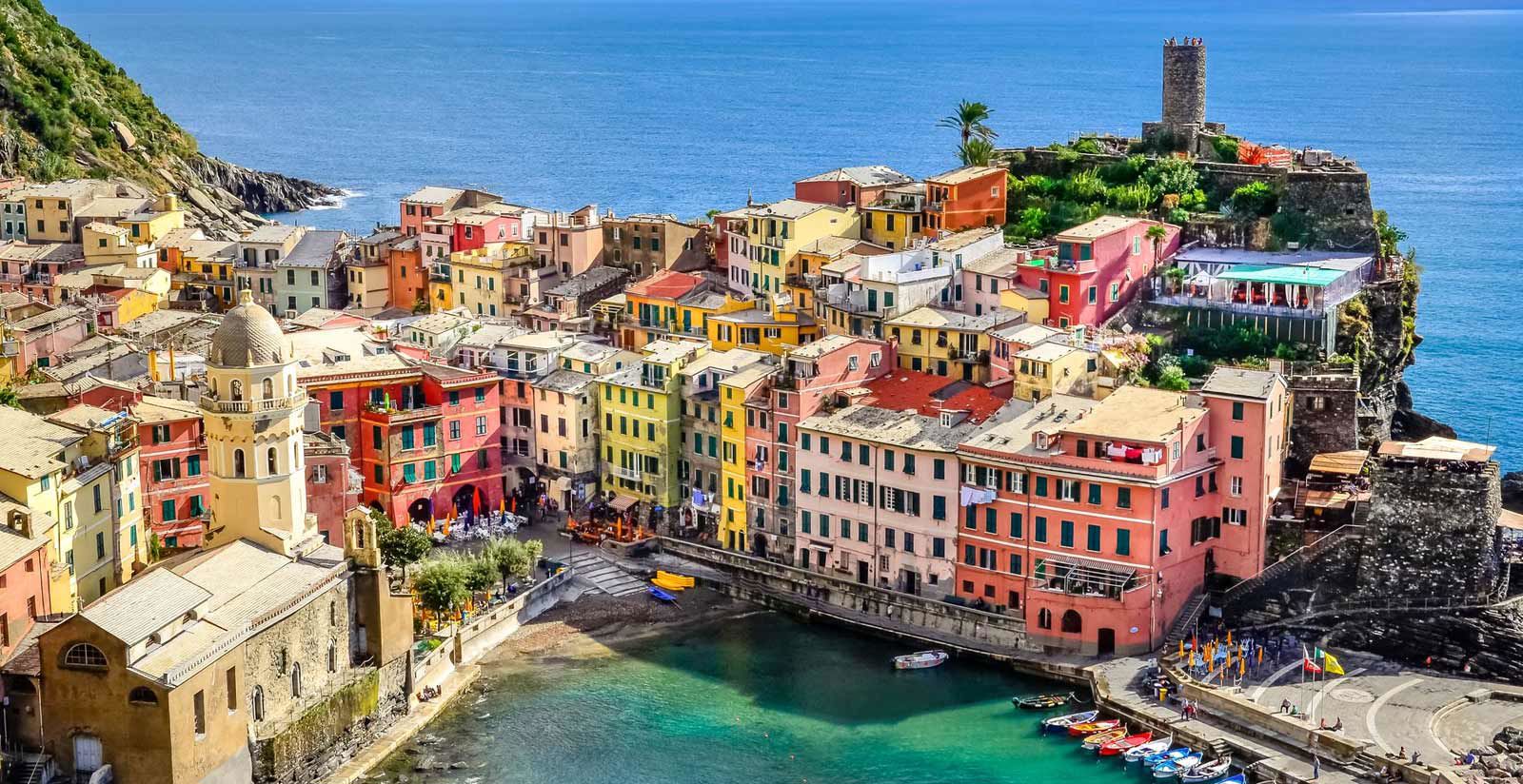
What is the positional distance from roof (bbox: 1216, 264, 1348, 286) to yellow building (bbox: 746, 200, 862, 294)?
18578 mm

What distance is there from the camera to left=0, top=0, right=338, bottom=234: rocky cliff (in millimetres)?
142875

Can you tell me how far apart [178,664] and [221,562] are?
6.91 metres

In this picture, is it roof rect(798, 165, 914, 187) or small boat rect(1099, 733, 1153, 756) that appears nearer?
small boat rect(1099, 733, 1153, 756)

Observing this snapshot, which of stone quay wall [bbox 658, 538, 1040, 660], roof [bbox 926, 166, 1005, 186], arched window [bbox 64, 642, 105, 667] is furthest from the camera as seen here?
roof [bbox 926, 166, 1005, 186]

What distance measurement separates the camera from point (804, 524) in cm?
8225

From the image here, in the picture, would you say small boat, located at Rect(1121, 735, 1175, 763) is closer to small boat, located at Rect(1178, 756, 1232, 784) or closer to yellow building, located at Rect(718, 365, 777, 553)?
small boat, located at Rect(1178, 756, 1232, 784)

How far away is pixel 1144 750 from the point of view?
221 ft

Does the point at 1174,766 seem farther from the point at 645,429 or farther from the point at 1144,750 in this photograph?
the point at 645,429

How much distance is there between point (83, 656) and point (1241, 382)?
127 ft

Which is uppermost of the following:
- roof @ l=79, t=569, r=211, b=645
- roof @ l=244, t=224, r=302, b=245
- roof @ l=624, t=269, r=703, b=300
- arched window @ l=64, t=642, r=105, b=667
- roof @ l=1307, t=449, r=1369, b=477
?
roof @ l=244, t=224, r=302, b=245

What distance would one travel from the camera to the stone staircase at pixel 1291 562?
246 feet

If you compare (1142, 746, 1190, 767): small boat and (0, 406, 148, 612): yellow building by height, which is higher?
(0, 406, 148, 612): yellow building

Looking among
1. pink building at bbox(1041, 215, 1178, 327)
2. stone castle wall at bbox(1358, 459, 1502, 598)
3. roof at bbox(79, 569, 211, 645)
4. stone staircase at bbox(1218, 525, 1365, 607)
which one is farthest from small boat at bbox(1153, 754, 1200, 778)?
roof at bbox(79, 569, 211, 645)

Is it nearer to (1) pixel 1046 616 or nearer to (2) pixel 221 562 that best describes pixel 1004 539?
(1) pixel 1046 616
